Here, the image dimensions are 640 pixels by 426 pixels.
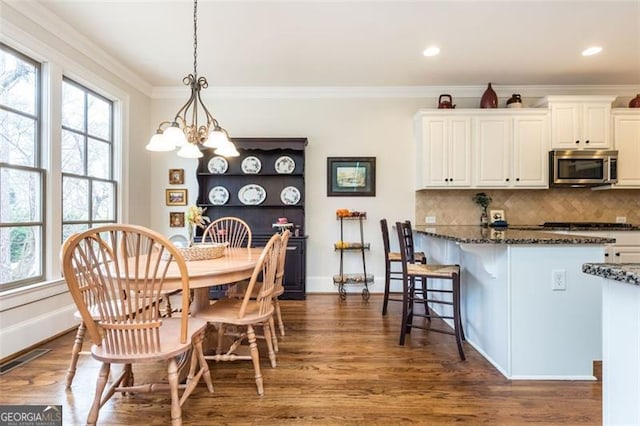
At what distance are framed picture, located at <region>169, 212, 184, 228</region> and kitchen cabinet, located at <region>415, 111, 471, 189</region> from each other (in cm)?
335

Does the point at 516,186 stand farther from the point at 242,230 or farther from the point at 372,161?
the point at 242,230

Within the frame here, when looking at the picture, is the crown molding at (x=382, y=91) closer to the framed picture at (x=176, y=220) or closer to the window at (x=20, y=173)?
the framed picture at (x=176, y=220)

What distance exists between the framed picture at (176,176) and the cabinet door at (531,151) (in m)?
4.39

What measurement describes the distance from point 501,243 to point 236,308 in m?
1.80

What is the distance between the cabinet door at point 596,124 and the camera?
3.73 m

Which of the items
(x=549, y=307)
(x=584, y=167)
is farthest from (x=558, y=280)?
(x=584, y=167)

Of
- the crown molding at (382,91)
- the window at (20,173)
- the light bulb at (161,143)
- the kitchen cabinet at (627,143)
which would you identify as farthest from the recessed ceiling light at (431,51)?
the window at (20,173)

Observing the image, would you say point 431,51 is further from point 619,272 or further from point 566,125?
point 619,272

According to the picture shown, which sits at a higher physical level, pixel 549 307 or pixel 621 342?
pixel 621 342

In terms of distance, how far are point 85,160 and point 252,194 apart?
6.06ft

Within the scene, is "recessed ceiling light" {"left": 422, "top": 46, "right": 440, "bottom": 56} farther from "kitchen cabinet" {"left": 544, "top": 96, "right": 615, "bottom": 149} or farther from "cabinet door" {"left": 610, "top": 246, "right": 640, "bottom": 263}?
"cabinet door" {"left": 610, "top": 246, "right": 640, "bottom": 263}

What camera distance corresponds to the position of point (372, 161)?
4.20 meters

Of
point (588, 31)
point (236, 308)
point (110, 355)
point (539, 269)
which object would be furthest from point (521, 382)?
point (588, 31)

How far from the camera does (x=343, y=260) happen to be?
4238 mm
